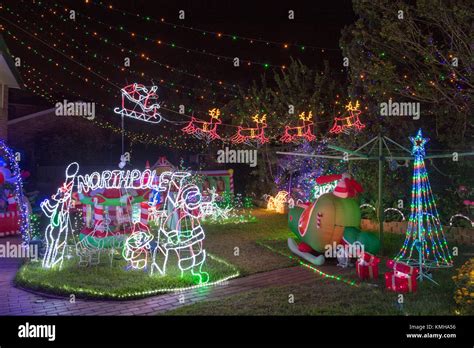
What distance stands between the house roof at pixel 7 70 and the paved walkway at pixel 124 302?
202 inches

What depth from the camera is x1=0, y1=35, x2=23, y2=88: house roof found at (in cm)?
1067

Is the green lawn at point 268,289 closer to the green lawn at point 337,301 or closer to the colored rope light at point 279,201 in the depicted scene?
the green lawn at point 337,301

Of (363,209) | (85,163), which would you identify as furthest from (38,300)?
(85,163)

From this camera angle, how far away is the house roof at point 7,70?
1067cm

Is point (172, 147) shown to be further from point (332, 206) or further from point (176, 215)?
point (332, 206)

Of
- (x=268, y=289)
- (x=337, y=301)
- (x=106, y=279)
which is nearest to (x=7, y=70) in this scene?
(x=106, y=279)

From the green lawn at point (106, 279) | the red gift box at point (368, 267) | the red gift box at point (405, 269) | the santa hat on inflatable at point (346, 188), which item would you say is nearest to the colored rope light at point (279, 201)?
the santa hat on inflatable at point (346, 188)

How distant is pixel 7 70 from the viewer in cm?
1278

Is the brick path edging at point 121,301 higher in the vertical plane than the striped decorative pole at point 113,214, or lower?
lower

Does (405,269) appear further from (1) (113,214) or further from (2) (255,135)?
(2) (255,135)

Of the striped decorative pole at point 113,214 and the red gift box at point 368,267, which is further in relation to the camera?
the striped decorative pole at point 113,214

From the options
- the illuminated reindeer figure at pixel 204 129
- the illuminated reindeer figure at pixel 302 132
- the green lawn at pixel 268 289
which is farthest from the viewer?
the illuminated reindeer figure at pixel 302 132

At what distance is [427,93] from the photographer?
32.2 ft
